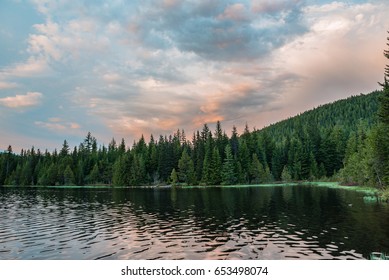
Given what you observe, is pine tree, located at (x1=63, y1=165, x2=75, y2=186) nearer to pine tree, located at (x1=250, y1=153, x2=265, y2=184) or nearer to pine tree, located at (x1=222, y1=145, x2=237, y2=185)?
pine tree, located at (x1=222, y1=145, x2=237, y2=185)

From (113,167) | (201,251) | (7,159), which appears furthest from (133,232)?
(7,159)

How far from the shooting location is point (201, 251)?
2322cm

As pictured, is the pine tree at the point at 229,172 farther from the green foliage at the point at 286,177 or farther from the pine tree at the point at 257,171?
the green foliage at the point at 286,177

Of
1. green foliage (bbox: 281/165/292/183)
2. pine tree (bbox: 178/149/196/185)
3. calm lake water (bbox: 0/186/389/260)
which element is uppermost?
pine tree (bbox: 178/149/196/185)

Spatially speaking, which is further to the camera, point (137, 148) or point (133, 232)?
point (137, 148)

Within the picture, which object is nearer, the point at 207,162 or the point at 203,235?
the point at 203,235

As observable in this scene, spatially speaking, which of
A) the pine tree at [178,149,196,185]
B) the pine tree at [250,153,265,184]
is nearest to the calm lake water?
the pine tree at [250,153,265,184]

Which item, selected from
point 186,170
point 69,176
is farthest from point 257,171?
point 69,176

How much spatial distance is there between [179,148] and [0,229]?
12931cm

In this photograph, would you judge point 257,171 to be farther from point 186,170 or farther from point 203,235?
point 203,235

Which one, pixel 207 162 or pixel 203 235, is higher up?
pixel 207 162

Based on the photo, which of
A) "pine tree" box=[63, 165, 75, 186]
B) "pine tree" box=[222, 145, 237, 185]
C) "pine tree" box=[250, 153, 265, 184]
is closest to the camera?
"pine tree" box=[222, 145, 237, 185]

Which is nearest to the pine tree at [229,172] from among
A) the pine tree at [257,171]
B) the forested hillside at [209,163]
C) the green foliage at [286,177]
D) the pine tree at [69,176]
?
the forested hillside at [209,163]

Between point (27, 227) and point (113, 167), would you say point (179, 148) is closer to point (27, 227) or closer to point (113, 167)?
point (113, 167)
